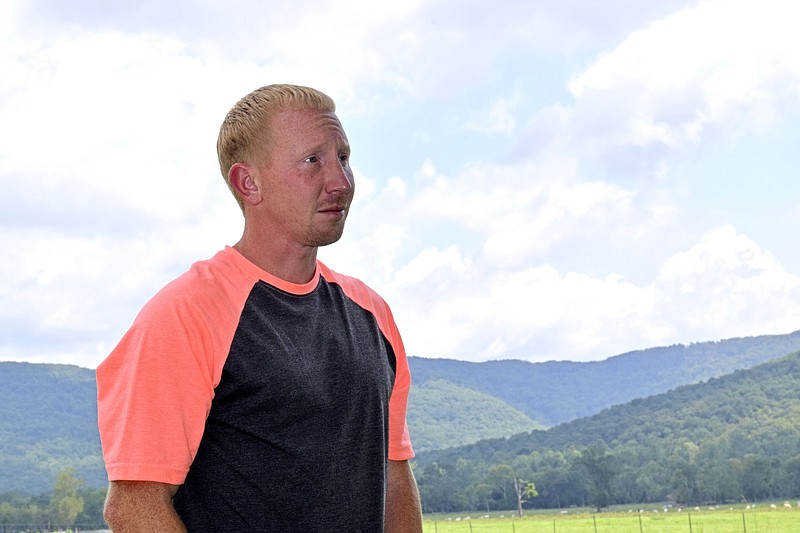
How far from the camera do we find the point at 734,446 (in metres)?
59.6

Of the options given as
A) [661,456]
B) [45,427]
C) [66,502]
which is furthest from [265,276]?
[45,427]

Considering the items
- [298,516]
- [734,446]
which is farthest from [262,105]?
[734,446]

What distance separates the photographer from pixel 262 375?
1.22 m

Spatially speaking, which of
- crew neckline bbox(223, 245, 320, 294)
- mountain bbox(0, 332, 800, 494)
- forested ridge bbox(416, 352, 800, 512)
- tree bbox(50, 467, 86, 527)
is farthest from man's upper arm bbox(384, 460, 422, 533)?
forested ridge bbox(416, 352, 800, 512)

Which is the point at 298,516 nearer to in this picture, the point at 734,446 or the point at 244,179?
the point at 244,179

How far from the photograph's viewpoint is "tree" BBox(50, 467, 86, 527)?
46000mm

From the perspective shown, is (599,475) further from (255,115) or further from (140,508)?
(140,508)

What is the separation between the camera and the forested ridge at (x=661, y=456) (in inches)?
2163

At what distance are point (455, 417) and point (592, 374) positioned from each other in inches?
1885

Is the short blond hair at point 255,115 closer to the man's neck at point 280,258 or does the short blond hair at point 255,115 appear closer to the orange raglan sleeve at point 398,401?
the man's neck at point 280,258

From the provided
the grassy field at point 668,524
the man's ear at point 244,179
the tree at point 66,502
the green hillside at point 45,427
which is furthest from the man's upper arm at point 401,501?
the green hillside at point 45,427

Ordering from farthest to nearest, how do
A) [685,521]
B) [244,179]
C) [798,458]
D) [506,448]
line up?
[506,448] < [798,458] < [685,521] < [244,179]

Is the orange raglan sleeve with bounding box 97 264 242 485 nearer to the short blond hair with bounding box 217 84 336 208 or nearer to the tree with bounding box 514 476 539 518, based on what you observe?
the short blond hair with bounding box 217 84 336 208

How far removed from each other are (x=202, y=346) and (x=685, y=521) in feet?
145
